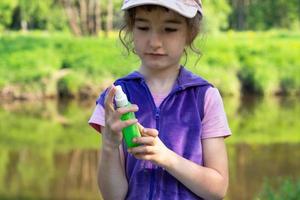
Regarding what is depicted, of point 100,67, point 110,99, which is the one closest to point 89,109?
point 100,67

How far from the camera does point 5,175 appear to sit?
7980mm

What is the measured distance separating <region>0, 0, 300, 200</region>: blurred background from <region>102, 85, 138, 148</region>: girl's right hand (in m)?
2.38

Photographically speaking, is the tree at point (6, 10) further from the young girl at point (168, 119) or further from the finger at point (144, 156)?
the finger at point (144, 156)

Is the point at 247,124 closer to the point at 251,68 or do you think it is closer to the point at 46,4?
the point at 251,68

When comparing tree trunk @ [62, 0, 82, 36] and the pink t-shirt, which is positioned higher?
the pink t-shirt

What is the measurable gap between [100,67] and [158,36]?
1350 centimetres

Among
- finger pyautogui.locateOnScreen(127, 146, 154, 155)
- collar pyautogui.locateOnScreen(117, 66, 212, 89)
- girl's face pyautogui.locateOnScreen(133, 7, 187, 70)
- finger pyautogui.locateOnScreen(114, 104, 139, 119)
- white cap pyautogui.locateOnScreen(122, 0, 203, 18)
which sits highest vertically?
white cap pyautogui.locateOnScreen(122, 0, 203, 18)

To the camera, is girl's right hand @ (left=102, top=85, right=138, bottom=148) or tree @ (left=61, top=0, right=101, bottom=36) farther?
tree @ (left=61, top=0, right=101, bottom=36)

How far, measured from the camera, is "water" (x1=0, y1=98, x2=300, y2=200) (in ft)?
24.8

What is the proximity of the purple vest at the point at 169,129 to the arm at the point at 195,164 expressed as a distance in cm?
2

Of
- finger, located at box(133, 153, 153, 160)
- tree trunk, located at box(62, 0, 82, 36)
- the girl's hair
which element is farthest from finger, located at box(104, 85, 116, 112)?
tree trunk, located at box(62, 0, 82, 36)

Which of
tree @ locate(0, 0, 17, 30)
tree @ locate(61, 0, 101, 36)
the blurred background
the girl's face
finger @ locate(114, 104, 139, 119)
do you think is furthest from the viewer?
tree @ locate(0, 0, 17, 30)

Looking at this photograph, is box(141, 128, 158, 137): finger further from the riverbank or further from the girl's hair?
the riverbank

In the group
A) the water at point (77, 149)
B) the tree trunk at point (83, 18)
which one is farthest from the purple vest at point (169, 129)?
the tree trunk at point (83, 18)
